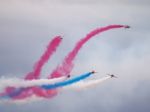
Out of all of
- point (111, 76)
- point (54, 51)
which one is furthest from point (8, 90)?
point (111, 76)

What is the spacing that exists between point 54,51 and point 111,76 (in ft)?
36.2

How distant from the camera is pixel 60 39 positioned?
124 m

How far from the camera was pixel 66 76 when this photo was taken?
121438mm

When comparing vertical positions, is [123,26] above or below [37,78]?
above

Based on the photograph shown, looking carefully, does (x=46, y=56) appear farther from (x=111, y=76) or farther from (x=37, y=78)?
(x=111, y=76)

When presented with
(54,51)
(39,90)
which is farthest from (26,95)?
(54,51)

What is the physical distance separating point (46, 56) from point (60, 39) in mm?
3948

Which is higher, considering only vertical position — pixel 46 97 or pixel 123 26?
pixel 123 26

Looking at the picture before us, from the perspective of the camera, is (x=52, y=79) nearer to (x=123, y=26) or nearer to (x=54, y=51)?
(x=54, y=51)

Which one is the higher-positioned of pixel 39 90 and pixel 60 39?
pixel 60 39

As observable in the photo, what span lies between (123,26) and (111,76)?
29.5 ft

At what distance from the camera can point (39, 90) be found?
12588cm

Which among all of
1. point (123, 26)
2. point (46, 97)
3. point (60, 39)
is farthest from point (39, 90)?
point (123, 26)

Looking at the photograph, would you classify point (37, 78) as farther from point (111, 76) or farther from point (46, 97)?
point (111, 76)
